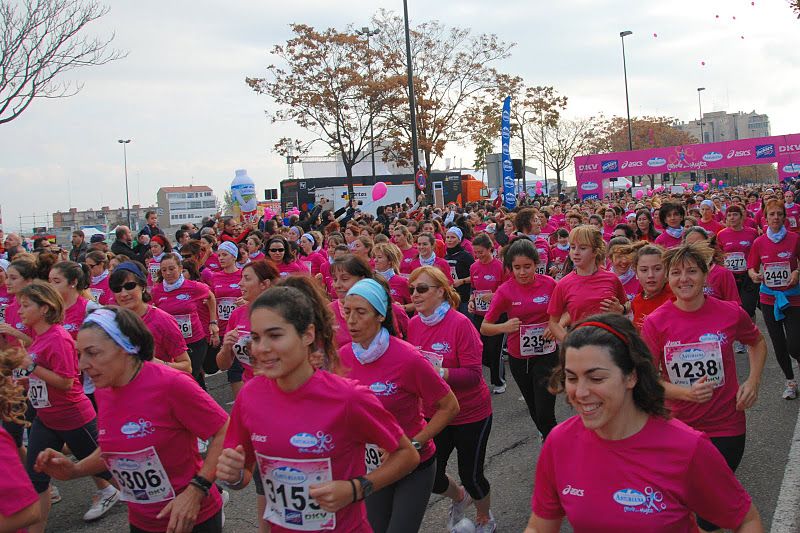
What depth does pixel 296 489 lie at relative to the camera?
2955 mm

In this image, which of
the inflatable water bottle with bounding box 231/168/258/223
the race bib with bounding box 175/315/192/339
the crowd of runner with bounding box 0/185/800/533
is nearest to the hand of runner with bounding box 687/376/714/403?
the crowd of runner with bounding box 0/185/800/533

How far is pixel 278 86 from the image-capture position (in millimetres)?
31953

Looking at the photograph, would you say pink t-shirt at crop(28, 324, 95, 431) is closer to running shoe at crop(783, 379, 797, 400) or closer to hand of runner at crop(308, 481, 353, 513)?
hand of runner at crop(308, 481, 353, 513)

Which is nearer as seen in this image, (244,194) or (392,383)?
(392,383)

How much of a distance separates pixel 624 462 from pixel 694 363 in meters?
2.06

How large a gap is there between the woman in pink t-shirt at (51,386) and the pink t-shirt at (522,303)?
3.16 metres

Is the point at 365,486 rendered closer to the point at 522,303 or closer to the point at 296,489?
the point at 296,489

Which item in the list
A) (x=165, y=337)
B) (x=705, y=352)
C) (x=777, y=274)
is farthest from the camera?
(x=777, y=274)

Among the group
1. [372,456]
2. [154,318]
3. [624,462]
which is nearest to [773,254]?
[372,456]

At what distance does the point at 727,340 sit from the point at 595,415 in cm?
224

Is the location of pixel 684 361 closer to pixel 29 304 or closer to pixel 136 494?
pixel 136 494

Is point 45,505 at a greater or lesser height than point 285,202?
lesser

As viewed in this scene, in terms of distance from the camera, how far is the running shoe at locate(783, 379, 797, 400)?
305 inches

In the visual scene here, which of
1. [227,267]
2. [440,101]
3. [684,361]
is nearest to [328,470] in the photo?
[684,361]
